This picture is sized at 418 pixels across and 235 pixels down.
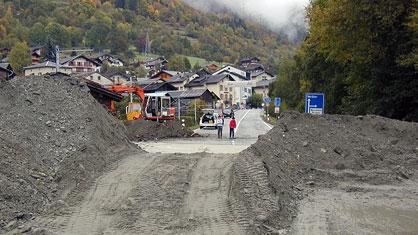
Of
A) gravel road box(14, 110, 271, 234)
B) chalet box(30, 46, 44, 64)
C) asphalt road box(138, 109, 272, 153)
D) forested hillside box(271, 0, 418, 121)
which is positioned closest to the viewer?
gravel road box(14, 110, 271, 234)

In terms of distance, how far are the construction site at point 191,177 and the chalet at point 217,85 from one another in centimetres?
11160

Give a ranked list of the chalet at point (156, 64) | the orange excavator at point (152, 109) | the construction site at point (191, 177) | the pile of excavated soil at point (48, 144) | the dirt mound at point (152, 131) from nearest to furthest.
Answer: the construction site at point (191, 177) → the pile of excavated soil at point (48, 144) → the dirt mound at point (152, 131) → the orange excavator at point (152, 109) → the chalet at point (156, 64)

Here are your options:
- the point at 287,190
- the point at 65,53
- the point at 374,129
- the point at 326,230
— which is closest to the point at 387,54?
the point at 374,129

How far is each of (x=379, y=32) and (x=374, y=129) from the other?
36.4 ft

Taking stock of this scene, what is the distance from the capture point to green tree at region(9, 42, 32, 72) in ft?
375

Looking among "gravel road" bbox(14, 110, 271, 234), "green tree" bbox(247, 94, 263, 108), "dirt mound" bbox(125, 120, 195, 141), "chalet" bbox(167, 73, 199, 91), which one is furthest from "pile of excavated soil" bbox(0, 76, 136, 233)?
"green tree" bbox(247, 94, 263, 108)

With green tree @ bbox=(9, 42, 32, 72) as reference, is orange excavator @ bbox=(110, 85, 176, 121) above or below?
below

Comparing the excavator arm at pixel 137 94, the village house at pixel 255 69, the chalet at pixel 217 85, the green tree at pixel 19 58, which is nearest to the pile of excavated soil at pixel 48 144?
the excavator arm at pixel 137 94

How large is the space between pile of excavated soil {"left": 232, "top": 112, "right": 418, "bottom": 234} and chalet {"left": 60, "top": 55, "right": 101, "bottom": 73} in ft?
371

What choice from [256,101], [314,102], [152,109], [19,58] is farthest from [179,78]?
[314,102]

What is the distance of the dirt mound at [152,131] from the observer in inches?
1266

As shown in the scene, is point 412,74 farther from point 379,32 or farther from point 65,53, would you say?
point 65,53

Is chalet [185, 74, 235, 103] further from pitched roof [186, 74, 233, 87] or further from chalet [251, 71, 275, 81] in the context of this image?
chalet [251, 71, 275, 81]

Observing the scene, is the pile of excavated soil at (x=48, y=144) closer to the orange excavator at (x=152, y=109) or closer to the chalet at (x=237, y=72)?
the orange excavator at (x=152, y=109)
